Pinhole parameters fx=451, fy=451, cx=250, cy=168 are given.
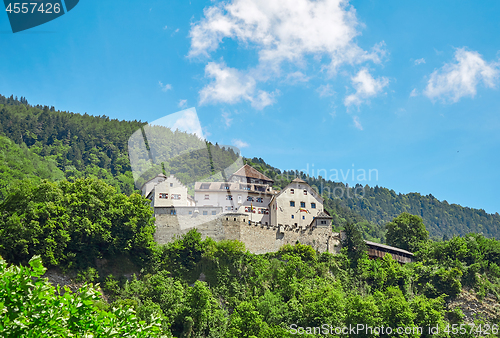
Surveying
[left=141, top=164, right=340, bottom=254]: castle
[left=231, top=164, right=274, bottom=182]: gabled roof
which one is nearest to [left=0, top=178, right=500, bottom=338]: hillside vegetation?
[left=141, top=164, right=340, bottom=254]: castle

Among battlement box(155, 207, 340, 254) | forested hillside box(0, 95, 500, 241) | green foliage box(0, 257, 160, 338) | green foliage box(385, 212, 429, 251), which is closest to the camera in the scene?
green foliage box(0, 257, 160, 338)

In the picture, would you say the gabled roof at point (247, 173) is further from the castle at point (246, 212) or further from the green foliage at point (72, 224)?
the green foliage at point (72, 224)

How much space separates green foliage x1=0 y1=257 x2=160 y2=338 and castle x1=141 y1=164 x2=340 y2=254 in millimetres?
33009

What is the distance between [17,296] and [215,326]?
26.9 m

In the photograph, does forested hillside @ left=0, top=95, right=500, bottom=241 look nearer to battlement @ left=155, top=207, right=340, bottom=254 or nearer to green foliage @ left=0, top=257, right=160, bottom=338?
battlement @ left=155, top=207, right=340, bottom=254

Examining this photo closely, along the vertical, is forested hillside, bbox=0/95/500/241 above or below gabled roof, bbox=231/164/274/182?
above

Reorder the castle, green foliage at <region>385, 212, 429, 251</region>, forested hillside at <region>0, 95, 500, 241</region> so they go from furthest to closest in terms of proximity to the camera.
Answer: forested hillside at <region>0, 95, 500, 241</region> → green foliage at <region>385, 212, 429, 251</region> → the castle

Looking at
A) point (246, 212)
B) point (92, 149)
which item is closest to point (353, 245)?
point (246, 212)

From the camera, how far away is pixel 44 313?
52.4ft

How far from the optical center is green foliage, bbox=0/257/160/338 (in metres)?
15.5

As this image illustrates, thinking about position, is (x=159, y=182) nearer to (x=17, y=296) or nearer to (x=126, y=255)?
(x=126, y=255)

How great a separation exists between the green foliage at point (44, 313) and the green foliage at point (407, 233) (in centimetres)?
4836

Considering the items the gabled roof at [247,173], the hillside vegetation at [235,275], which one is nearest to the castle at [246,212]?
the gabled roof at [247,173]

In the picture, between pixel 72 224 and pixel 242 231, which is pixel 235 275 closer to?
pixel 242 231
